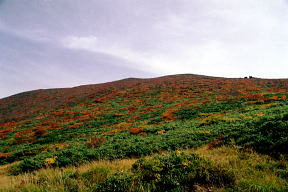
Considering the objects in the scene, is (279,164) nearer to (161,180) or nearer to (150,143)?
(161,180)

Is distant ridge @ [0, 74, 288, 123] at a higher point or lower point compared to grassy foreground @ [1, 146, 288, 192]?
higher

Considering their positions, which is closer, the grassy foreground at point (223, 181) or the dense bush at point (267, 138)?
the grassy foreground at point (223, 181)

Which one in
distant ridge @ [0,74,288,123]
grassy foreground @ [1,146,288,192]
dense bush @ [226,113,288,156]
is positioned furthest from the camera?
distant ridge @ [0,74,288,123]

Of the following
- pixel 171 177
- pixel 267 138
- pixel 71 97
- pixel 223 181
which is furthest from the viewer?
pixel 71 97

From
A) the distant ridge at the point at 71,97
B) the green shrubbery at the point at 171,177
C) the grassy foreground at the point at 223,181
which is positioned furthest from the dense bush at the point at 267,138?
the distant ridge at the point at 71,97

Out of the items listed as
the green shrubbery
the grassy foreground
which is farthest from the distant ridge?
the green shrubbery

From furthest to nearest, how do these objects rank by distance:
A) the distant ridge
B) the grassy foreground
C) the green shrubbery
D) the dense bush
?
the distant ridge, the dense bush, the green shrubbery, the grassy foreground

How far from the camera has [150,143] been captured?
9016 mm

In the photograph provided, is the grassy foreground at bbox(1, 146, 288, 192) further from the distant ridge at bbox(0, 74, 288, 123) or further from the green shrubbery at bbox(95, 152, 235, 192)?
the distant ridge at bbox(0, 74, 288, 123)

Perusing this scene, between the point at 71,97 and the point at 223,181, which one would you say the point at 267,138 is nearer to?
the point at 223,181

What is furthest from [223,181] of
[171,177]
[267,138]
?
[267,138]

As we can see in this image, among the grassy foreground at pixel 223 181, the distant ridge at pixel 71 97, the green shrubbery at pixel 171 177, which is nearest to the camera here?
the grassy foreground at pixel 223 181

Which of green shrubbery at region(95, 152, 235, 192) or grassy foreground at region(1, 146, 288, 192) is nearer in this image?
grassy foreground at region(1, 146, 288, 192)

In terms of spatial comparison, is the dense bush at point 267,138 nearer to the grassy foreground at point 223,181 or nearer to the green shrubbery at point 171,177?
the grassy foreground at point 223,181
